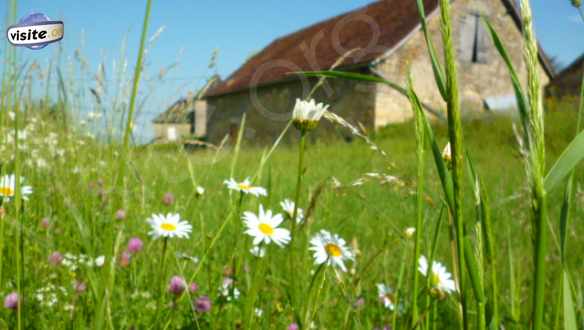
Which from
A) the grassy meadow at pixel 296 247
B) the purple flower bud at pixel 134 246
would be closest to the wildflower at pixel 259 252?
the grassy meadow at pixel 296 247

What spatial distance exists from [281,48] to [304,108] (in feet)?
52.5

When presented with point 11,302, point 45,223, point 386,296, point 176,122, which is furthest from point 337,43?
point 11,302

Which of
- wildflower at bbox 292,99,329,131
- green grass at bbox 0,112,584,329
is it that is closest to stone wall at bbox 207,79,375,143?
green grass at bbox 0,112,584,329

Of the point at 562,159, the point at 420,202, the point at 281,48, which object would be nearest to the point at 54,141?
the point at 420,202

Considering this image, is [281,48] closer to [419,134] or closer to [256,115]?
[256,115]

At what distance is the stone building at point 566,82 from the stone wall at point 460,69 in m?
0.50

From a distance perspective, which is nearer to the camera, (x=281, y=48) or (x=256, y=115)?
(x=256, y=115)

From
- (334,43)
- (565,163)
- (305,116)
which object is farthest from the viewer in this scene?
(334,43)

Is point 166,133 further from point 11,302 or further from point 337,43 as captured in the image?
point 337,43

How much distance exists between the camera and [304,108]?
676 mm

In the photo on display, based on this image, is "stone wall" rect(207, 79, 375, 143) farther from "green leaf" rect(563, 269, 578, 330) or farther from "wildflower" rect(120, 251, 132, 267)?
"green leaf" rect(563, 269, 578, 330)

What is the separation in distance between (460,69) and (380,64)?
2.33m

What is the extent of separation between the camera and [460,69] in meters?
10.9

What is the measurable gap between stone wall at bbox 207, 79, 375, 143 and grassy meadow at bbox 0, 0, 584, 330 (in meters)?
5.80
